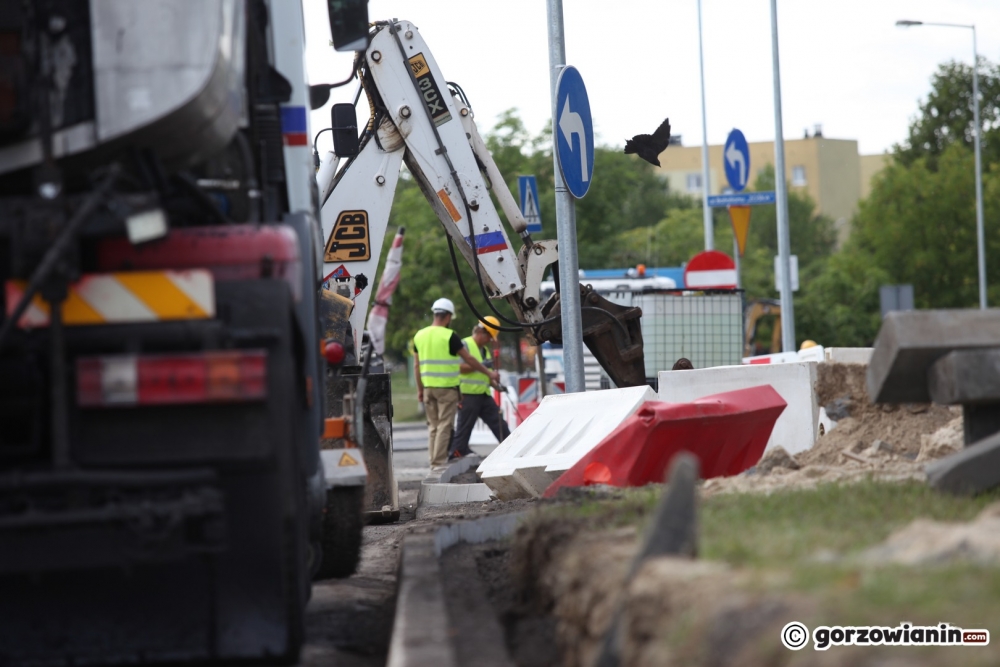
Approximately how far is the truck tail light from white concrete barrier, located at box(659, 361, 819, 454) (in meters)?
6.31

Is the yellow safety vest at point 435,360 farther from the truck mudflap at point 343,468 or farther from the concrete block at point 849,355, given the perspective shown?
the truck mudflap at point 343,468

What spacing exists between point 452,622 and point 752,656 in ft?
7.58

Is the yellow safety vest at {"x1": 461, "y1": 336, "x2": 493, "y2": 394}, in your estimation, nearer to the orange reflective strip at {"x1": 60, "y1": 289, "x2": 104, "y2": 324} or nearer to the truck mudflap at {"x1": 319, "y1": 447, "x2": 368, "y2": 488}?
the truck mudflap at {"x1": 319, "y1": 447, "x2": 368, "y2": 488}

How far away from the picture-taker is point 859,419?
913cm

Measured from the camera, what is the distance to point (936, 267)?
4431cm

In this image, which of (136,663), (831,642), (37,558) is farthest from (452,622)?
(831,642)

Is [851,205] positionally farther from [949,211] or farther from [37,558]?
[37,558]

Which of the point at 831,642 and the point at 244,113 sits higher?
the point at 244,113

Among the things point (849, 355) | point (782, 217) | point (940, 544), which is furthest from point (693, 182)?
point (940, 544)

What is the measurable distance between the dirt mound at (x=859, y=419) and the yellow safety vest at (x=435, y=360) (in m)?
6.78

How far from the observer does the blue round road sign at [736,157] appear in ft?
66.7

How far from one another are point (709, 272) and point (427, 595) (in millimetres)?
Answer: 13759

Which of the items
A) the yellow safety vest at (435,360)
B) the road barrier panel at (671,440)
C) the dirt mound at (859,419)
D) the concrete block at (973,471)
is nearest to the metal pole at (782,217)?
the yellow safety vest at (435,360)

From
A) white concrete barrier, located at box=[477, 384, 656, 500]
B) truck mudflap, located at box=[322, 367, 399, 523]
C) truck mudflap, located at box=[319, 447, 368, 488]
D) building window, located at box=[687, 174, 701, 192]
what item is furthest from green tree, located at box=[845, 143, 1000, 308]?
building window, located at box=[687, 174, 701, 192]
